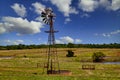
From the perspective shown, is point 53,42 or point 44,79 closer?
point 44,79

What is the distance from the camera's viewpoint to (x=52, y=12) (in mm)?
49156

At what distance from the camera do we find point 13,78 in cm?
3791

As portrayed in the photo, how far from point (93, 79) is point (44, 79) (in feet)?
24.0

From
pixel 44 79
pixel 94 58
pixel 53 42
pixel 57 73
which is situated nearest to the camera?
pixel 44 79

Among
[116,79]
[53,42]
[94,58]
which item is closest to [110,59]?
[94,58]

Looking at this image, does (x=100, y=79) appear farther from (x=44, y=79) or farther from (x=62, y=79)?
(x=44, y=79)

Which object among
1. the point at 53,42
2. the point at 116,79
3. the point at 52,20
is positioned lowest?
the point at 116,79

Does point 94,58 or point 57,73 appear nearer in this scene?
point 57,73

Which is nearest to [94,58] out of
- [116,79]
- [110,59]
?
[110,59]

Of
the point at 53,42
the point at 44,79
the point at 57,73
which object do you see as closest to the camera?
the point at 44,79

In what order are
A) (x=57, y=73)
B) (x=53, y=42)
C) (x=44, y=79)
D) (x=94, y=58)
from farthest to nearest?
(x=94, y=58), (x=53, y=42), (x=57, y=73), (x=44, y=79)

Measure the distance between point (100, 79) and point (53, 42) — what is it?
1411 centimetres

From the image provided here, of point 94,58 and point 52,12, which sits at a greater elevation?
point 52,12

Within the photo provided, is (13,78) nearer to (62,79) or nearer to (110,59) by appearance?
(62,79)
